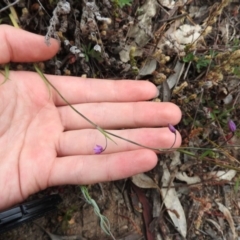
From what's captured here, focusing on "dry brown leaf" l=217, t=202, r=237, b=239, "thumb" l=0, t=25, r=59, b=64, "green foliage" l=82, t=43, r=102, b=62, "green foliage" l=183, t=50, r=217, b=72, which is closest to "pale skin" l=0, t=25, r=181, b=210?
"thumb" l=0, t=25, r=59, b=64

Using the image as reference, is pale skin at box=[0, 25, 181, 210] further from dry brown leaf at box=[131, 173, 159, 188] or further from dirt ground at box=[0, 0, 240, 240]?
dry brown leaf at box=[131, 173, 159, 188]


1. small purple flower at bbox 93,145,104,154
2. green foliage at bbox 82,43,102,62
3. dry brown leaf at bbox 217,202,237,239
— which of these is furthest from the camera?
dry brown leaf at bbox 217,202,237,239

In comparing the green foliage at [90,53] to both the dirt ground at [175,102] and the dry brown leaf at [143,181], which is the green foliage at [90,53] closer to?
the dirt ground at [175,102]

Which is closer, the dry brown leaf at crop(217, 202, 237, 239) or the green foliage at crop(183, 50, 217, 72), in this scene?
the green foliage at crop(183, 50, 217, 72)

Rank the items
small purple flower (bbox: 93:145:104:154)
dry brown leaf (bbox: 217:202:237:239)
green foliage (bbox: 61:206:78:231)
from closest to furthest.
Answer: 1. small purple flower (bbox: 93:145:104:154)
2. green foliage (bbox: 61:206:78:231)
3. dry brown leaf (bbox: 217:202:237:239)

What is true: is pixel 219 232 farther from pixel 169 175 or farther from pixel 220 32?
pixel 220 32

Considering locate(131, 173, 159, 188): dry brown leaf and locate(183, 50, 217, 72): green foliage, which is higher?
locate(183, 50, 217, 72): green foliage

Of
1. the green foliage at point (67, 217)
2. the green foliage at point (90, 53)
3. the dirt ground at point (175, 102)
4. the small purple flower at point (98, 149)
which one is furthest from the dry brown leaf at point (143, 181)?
the green foliage at point (90, 53)

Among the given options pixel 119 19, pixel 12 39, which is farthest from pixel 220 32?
pixel 12 39
